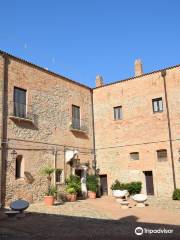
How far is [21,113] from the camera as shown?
54.3ft

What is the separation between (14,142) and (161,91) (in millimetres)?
10507

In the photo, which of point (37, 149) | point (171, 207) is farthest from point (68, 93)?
point (171, 207)

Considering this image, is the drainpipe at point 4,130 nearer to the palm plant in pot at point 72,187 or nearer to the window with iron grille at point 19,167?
the window with iron grille at point 19,167

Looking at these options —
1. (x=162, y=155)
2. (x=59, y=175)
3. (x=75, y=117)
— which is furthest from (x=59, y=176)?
(x=162, y=155)

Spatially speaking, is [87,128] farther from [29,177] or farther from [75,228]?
[75,228]

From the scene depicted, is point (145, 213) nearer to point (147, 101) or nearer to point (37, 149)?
point (37, 149)

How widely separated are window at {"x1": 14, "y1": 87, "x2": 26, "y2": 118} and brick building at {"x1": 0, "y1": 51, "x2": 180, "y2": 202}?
0.06 metres

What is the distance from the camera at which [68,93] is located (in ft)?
68.3

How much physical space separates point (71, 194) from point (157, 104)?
8.51 m

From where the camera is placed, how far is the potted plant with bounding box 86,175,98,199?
20188 mm

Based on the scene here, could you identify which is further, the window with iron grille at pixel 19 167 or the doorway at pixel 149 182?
the doorway at pixel 149 182

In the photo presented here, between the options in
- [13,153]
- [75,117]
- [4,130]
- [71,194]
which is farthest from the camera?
[75,117]

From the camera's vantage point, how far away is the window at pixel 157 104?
20106mm

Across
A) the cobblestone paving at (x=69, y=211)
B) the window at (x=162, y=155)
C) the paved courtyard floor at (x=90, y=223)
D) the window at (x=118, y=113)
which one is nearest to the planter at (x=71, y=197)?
the cobblestone paving at (x=69, y=211)
